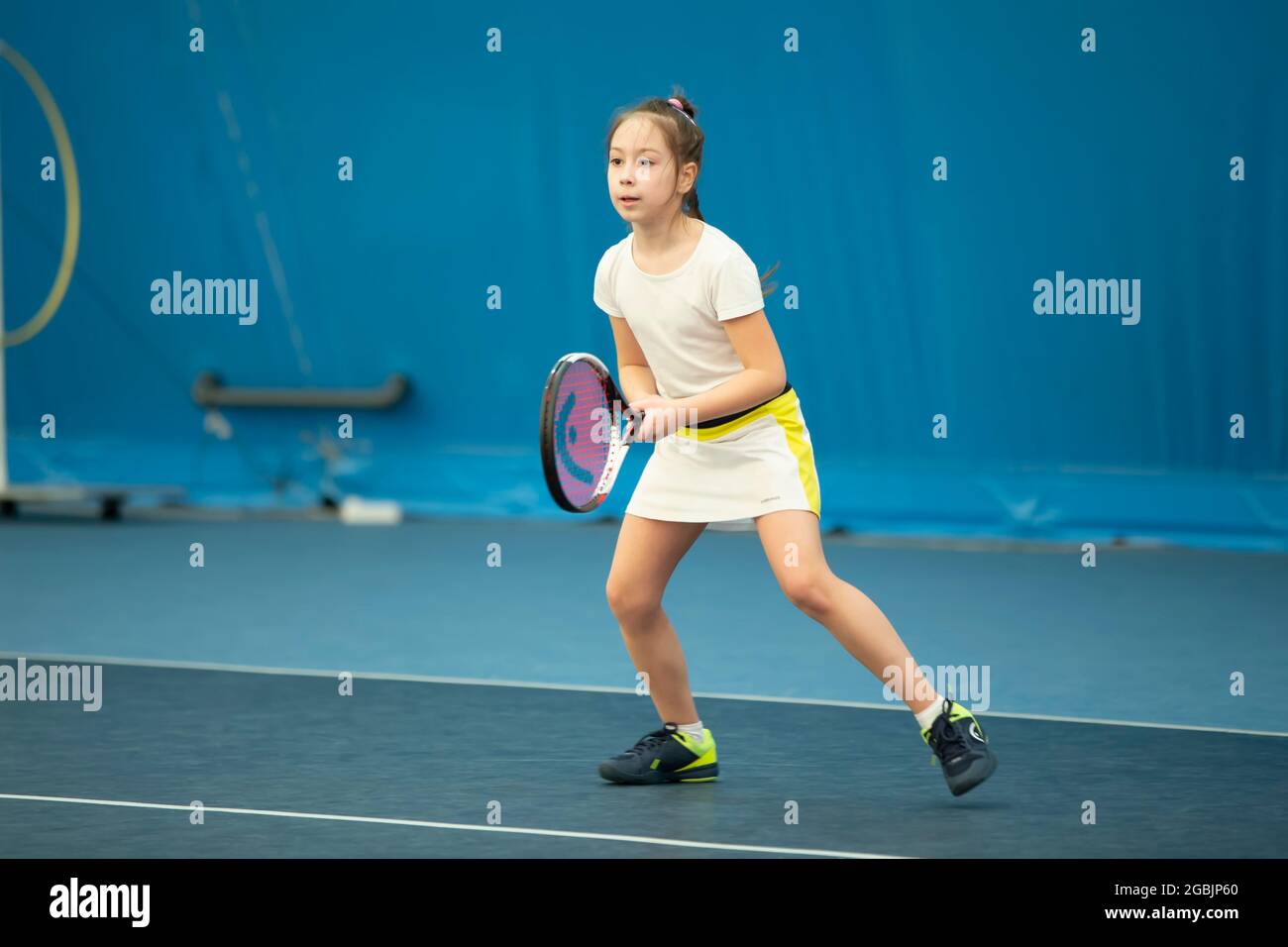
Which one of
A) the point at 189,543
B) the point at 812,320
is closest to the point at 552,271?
the point at 812,320

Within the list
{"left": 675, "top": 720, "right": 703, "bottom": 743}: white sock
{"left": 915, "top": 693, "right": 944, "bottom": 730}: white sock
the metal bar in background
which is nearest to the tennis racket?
{"left": 675, "top": 720, "right": 703, "bottom": 743}: white sock

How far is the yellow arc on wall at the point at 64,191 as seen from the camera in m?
9.84

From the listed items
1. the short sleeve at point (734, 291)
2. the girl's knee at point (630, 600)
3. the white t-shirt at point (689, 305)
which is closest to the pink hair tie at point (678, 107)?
the white t-shirt at point (689, 305)

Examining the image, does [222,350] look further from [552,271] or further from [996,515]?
[996,515]

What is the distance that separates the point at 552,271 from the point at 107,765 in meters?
5.07

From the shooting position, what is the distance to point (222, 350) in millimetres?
9930

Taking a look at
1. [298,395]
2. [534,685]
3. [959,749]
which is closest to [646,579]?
[959,749]

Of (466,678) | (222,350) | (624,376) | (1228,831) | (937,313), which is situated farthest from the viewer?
→ (222,350)

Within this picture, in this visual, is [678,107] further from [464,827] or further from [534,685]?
[534,685]

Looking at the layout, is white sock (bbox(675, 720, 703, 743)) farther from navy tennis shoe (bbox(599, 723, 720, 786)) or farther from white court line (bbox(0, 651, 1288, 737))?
white court line (bbox(0, 651, 1288, 737))

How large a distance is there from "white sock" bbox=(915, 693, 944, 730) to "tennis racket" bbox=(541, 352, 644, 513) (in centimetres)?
79

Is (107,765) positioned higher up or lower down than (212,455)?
lower down

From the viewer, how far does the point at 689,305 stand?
4121 millimetres

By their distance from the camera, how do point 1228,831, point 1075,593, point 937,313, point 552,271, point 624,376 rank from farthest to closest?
point 552,271 < point 937,313 < point 1075,593 < point 624,376 < point 1228,831
